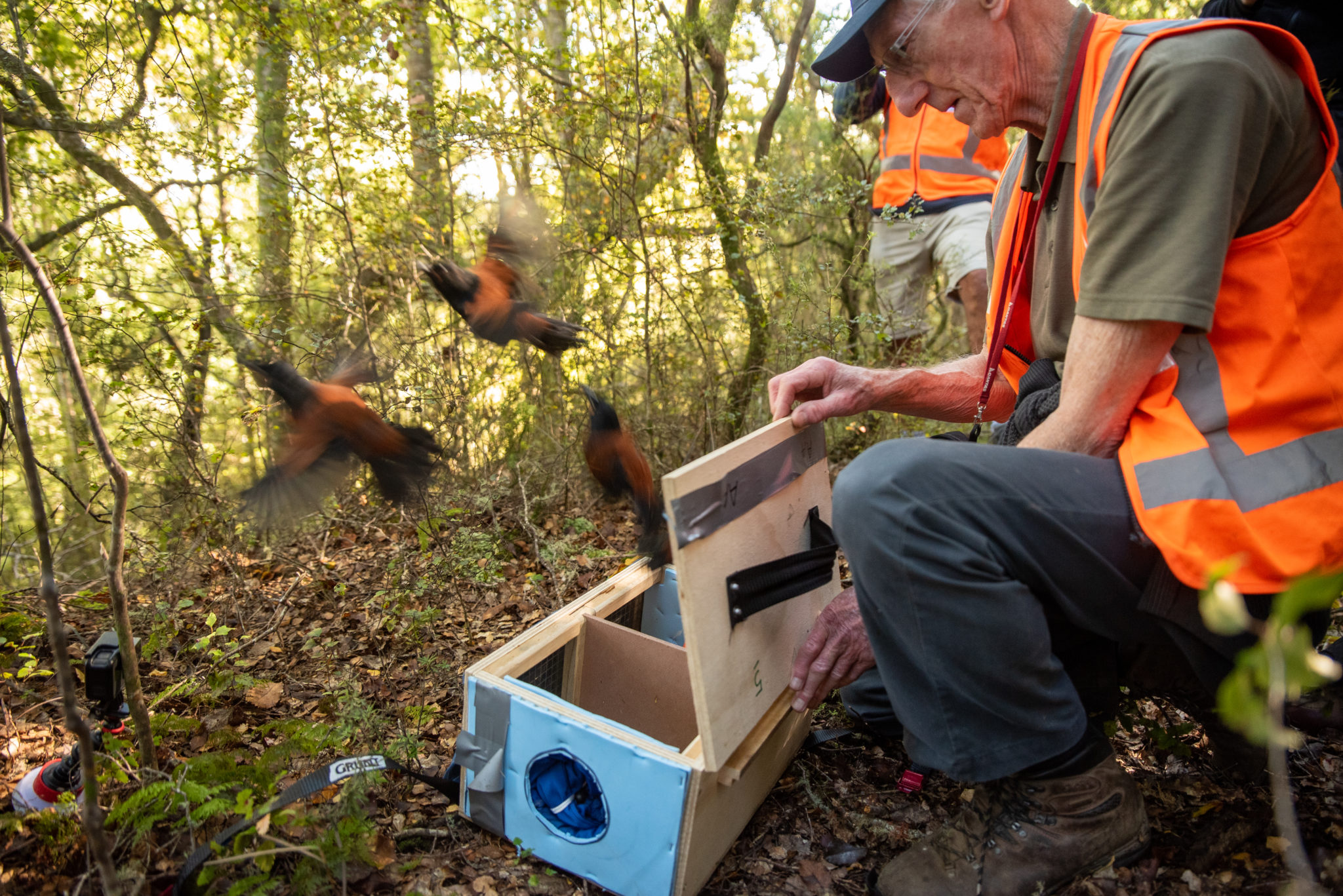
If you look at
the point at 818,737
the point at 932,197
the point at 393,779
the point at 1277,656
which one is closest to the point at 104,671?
the point at 393,779

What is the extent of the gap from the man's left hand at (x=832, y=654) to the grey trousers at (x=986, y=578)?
0.15 m

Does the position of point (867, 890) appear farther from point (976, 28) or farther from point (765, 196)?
point (765, 196)

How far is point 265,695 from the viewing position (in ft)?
8.34

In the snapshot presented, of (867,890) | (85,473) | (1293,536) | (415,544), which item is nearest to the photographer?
(1293,536)

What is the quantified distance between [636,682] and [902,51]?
5.78 ft

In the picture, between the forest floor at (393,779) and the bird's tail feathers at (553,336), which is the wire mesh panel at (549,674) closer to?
the forest floor at (393,779)

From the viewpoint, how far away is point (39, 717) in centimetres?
225

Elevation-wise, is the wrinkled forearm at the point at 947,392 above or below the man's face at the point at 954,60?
below

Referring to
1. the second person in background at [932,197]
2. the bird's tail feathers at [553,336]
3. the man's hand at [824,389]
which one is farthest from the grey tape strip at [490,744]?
the second person in background at [932,197]

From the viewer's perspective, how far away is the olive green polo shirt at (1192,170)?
131 centimetres

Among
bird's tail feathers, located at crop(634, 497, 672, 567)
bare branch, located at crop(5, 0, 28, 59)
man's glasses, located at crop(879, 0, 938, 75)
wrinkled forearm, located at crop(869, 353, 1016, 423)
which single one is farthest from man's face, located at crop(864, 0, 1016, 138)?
bare branch, located at crop(5, 0, 28, 59)

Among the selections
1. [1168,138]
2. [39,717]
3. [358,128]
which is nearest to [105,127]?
[358,128]

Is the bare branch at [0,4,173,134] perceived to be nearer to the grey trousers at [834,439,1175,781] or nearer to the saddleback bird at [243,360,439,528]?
the saddleback bird at [243,360,439,528]

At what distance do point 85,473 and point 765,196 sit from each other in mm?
5300
